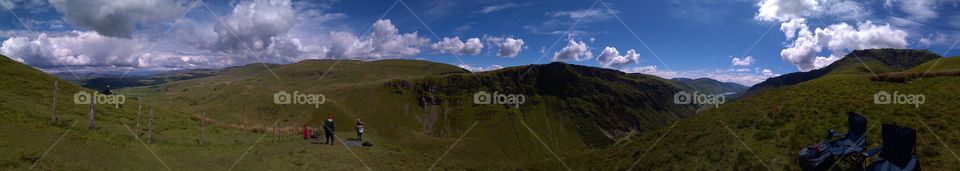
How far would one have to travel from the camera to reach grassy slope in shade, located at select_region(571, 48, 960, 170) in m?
20.4

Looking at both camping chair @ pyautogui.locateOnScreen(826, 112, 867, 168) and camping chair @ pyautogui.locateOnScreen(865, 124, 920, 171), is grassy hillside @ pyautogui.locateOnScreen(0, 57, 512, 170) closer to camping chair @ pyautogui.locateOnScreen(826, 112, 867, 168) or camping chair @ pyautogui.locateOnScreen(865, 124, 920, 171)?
camping chair @ pyautogui.locateOnScreen(826, 112, 867, 168)

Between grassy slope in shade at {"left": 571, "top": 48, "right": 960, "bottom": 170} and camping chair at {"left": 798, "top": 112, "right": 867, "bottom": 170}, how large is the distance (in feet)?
1.79

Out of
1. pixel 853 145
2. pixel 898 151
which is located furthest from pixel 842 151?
pixel 898 151

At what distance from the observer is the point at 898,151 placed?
15.3 meters

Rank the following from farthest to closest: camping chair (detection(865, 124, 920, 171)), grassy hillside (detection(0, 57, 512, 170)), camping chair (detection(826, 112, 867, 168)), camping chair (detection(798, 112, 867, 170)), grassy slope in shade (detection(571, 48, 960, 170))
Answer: grassy slope in shade (detection(571, 48, 960, 170))
grassy hillside (detection(0, 57, 512, 170))
camping chair (detection(798, 112, 867, 170))
camping chair (detection(826, 112, 867, 168))
camping chair (detection(865, 124, 920, 171))

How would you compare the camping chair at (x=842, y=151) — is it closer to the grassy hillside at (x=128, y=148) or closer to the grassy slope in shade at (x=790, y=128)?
the grassy slope in shade at (x=790, y=128)

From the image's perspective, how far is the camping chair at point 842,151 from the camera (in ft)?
56.3

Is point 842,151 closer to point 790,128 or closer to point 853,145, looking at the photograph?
point 853,145

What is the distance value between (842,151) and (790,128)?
767 cm

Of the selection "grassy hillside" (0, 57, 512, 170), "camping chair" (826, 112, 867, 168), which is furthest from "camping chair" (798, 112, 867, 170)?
"grassy hillside" (0, 57, 512, 170)

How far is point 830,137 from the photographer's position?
65.6 feet

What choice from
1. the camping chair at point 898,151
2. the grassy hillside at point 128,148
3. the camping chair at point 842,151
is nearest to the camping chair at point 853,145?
the camping chair at point 842,151

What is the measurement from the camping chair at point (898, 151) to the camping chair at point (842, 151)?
3.54 feet

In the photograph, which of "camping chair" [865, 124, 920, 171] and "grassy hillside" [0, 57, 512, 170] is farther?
"grassy hillside" [0, 57, 512, 170]
